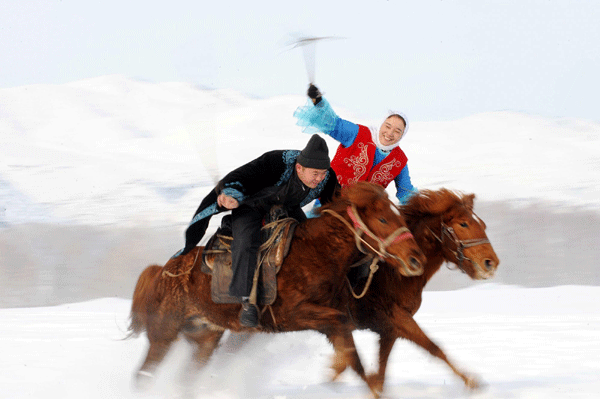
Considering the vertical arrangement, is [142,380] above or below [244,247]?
below

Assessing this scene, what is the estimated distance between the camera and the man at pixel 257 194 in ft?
12.6

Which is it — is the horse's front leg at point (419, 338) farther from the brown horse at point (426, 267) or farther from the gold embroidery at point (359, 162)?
the gold embroidery at point (359, 162)

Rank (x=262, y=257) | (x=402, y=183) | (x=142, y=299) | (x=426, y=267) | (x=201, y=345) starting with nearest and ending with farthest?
1. (x=262, y=257)
2. (x=426, y=267)
3. (x=142, y=299)
4. (x=201, y=345)
5. (x=402, y=183)

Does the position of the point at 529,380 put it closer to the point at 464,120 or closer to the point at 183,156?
the point at 183,156

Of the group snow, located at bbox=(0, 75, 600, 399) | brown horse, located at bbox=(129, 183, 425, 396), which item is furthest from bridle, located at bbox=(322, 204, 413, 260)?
snow, located at bbox=(0, 75, 600, 399)

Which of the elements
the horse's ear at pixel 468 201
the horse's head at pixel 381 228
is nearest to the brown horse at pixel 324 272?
the horse's head at pixel 381 228

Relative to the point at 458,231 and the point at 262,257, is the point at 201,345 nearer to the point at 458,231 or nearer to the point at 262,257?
the point at 262,257

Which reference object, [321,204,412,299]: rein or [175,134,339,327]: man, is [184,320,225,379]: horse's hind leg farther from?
[321,204,412,299]: rein

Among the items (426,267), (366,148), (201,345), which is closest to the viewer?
(426,267)

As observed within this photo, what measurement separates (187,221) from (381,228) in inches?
495

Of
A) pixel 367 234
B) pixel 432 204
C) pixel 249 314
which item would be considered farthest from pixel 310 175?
pixel 432 204

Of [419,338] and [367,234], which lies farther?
[419,338]

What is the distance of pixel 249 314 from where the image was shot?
384 centimetres

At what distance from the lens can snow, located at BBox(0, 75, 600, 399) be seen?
4.88 meters
